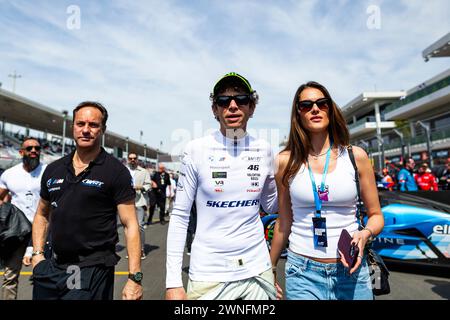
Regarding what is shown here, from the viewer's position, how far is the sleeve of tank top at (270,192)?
1.75 m

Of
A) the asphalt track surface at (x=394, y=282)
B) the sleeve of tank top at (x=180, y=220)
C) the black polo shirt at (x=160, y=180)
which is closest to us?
the sleeve of tank top at (x=180, y=220)

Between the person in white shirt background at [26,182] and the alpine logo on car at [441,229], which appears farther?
the alpine logo on car at [441,229]

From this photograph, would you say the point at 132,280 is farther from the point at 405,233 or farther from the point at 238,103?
the point at 405,233

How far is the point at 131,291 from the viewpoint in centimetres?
172

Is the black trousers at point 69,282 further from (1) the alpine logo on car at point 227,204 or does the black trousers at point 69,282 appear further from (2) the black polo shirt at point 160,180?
(2) the black polo shirt at point 160,180

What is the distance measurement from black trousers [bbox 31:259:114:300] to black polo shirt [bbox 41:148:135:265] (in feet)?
Result: 0.23

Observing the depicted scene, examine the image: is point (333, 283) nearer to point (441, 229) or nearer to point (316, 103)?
point (316, 103)

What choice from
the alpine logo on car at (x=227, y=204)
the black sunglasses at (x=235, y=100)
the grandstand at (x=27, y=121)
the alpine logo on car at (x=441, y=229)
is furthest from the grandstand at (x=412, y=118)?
the grandstand at (x=27, y=121)

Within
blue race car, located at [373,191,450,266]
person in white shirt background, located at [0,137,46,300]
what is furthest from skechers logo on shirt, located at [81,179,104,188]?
blue race car, located at [373,191,450,266]

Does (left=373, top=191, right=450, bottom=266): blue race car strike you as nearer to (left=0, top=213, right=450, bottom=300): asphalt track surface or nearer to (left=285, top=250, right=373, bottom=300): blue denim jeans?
(left=0, top=213, right=450, bottom=300): asphalt track surface

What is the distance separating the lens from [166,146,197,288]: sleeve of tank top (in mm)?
1438

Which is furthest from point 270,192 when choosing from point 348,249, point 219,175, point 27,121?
point 27,121
